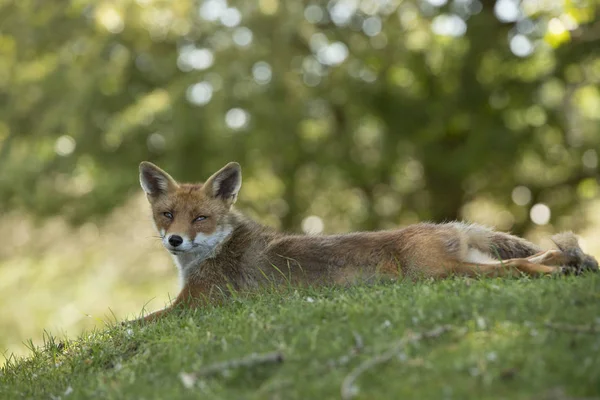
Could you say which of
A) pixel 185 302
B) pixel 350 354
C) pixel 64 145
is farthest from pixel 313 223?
pixel 350 354

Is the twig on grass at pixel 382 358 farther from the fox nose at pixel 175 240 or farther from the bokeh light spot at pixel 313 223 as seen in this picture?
the bokeh light spot at pixel 313 223

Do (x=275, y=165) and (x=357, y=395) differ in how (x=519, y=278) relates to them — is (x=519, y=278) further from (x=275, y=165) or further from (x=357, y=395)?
(x=275, y=165)

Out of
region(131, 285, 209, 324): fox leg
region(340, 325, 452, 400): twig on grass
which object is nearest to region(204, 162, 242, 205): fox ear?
region(131, 285, 209, 324): fox leg

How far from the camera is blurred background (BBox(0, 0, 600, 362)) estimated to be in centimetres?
1452

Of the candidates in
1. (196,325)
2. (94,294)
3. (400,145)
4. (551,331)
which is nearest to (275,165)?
(400,145)

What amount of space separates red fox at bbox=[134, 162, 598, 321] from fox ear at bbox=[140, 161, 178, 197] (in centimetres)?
1

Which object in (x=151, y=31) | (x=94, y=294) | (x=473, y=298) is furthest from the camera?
(x=94, y=294)

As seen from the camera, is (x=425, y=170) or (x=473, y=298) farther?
A: (x=425, y=170)

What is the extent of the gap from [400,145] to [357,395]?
10.8 metres

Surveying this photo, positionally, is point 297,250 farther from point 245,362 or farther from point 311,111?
point 311,111

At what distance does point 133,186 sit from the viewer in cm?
1538

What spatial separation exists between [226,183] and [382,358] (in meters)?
3.86

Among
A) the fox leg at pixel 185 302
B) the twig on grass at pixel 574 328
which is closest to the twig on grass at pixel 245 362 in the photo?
the twig on grass at pixel 574 328

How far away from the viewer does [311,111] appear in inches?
597
